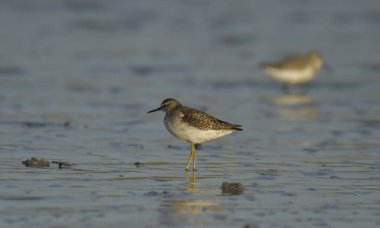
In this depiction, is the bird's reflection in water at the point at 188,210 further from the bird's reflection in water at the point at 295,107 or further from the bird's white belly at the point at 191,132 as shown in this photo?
the bird's reflection in water at the point at 295,107

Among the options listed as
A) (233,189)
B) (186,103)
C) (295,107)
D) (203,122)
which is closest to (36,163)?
(203,122)

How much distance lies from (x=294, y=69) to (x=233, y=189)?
8.14m

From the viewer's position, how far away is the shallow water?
6930mm

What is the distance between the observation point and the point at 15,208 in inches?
261

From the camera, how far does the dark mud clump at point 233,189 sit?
7.39 meters

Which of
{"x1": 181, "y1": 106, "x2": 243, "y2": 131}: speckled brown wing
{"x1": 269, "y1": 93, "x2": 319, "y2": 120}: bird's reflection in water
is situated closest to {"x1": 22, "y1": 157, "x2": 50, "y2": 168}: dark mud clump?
{"x1": 181, "y1": 106, "x2": 243, "y2": 131}: speckled brown wing

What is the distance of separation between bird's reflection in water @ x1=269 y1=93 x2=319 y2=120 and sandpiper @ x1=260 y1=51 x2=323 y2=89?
641 mm

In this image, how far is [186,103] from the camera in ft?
42.2

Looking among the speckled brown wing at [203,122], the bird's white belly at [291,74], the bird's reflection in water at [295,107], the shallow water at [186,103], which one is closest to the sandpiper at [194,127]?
the speckled brown wing at [203,122]

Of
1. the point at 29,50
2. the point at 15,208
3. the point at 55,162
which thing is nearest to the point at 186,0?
the point at 29,50

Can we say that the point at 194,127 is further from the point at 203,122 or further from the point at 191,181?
the point at 191,181

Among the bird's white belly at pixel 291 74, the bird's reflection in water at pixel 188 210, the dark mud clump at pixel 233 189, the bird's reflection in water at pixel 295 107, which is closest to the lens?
the bird's reflection in water at pixel 188 210

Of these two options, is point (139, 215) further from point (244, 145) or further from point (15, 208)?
point (244, 145)

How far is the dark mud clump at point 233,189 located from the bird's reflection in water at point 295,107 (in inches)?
185
